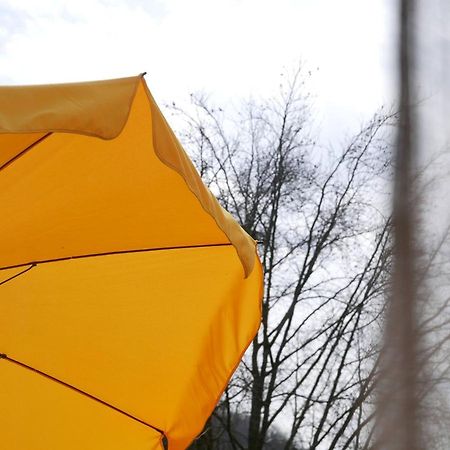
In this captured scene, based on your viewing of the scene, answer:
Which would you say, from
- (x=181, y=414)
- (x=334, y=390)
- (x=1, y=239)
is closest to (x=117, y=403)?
(x=181, y=414)

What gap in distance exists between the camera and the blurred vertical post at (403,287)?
2.36ft

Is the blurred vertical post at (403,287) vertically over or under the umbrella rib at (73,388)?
under

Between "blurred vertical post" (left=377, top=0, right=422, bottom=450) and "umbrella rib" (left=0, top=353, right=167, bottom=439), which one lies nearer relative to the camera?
"blurred vertical post" (left=377, top=0, right=422, bottom=450)

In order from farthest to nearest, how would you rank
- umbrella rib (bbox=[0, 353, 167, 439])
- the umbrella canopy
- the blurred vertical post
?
umbrella rib (bbox=[0, 353, 167, 439])
the umbrella canopy
the blurred vertical post

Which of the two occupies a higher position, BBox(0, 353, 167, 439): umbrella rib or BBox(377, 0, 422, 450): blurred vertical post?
BBox(0, 353, 167, 439): umbrella rib

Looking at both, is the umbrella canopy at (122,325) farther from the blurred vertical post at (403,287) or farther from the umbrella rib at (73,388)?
the blurred vertical post at (403,287)

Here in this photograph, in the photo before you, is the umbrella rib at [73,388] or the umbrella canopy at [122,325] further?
the umbrella rib at [73,388]

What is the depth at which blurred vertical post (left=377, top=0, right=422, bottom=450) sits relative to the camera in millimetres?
719

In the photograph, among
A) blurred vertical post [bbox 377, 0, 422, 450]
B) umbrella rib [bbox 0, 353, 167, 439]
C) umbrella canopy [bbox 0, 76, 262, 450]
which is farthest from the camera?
umbrella rib [bbox 0, 353, 167, 439]

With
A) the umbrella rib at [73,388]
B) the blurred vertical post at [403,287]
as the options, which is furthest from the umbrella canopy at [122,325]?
the blurred vertical post at [403,287]

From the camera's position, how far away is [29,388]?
3607 millimetres

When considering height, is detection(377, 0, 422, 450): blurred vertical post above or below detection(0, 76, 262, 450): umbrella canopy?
below

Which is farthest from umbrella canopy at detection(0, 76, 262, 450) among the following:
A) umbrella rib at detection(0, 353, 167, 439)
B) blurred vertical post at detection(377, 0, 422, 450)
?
blurred vertical post at detection(377, 0, 422, 450)

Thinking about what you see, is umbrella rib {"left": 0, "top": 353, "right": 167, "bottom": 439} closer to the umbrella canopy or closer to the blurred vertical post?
the umbrella canopy
